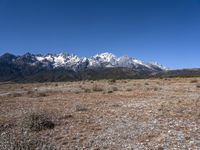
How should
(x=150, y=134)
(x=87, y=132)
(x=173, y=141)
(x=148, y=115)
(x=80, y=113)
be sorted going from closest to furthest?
1. (x=173, y=141)
2. (x=150, y=134)
3. (x=87, y=132)
4. (x=148, y=115)
5. (x=80, y=113)

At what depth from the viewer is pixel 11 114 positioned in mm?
29875

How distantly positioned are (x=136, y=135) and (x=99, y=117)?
6.22 m

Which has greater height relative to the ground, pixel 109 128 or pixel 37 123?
pixel 37 123

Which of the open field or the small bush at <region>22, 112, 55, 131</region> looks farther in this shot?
the small bush at <region>22, 112, 55, 131</region>

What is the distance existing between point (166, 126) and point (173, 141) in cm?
332

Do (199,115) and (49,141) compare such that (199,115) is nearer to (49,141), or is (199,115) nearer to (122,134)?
(122,134)

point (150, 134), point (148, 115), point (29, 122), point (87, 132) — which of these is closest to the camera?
point (150, 134)

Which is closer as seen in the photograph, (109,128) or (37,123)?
(109,128)

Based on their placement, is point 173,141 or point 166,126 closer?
point 173,141

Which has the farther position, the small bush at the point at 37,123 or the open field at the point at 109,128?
the small bush at the point at 37,123

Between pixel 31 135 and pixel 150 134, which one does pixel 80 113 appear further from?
pixel 150 134

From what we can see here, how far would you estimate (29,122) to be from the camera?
2344cm

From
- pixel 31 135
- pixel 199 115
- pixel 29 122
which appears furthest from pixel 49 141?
pixel 199 115

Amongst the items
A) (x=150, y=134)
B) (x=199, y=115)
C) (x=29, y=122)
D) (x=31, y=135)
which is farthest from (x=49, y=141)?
(x=199, y=115)
